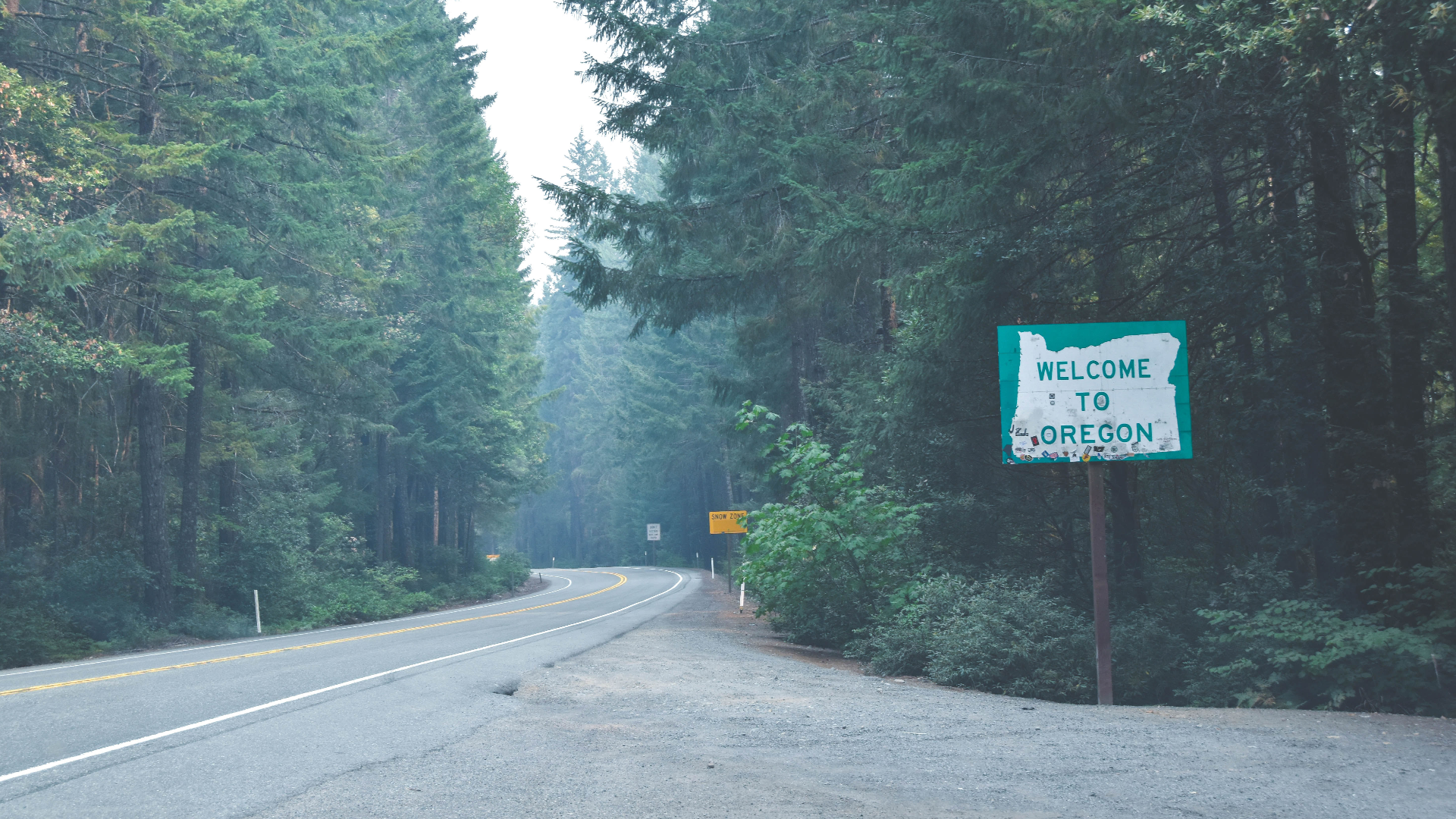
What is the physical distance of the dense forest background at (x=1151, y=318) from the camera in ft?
32.2

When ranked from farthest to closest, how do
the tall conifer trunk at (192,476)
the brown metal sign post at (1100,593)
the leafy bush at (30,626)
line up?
the tall conifer trunk at (192,476) < the leafy bush at (30,626) < the brown metal sign post at (1100,593)

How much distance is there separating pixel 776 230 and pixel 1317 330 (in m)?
11.3

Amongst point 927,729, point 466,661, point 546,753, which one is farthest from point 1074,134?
point 466,661

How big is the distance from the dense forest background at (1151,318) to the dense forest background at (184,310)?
11927mm

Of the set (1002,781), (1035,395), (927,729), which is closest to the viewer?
(1002,781)

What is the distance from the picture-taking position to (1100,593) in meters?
10.4

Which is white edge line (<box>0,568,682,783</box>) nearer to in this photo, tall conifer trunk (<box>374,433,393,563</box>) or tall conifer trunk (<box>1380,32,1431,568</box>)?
tall conifer trunk (<box>1380,32,1431,568</box>)

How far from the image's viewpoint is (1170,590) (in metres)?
13.2

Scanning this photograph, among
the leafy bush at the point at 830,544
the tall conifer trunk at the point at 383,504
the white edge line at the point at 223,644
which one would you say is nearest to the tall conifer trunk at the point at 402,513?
the tall conifer trunk at the point at 383,504

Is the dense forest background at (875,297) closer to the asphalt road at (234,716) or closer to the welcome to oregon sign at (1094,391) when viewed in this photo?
the welcome to oregon sign at (1094,391)

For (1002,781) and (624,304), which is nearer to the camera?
(1002,781)

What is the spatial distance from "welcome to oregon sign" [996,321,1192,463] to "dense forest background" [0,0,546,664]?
16.0 meters

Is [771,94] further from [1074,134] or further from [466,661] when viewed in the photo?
[466,661]

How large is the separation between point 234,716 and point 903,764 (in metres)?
6.43
